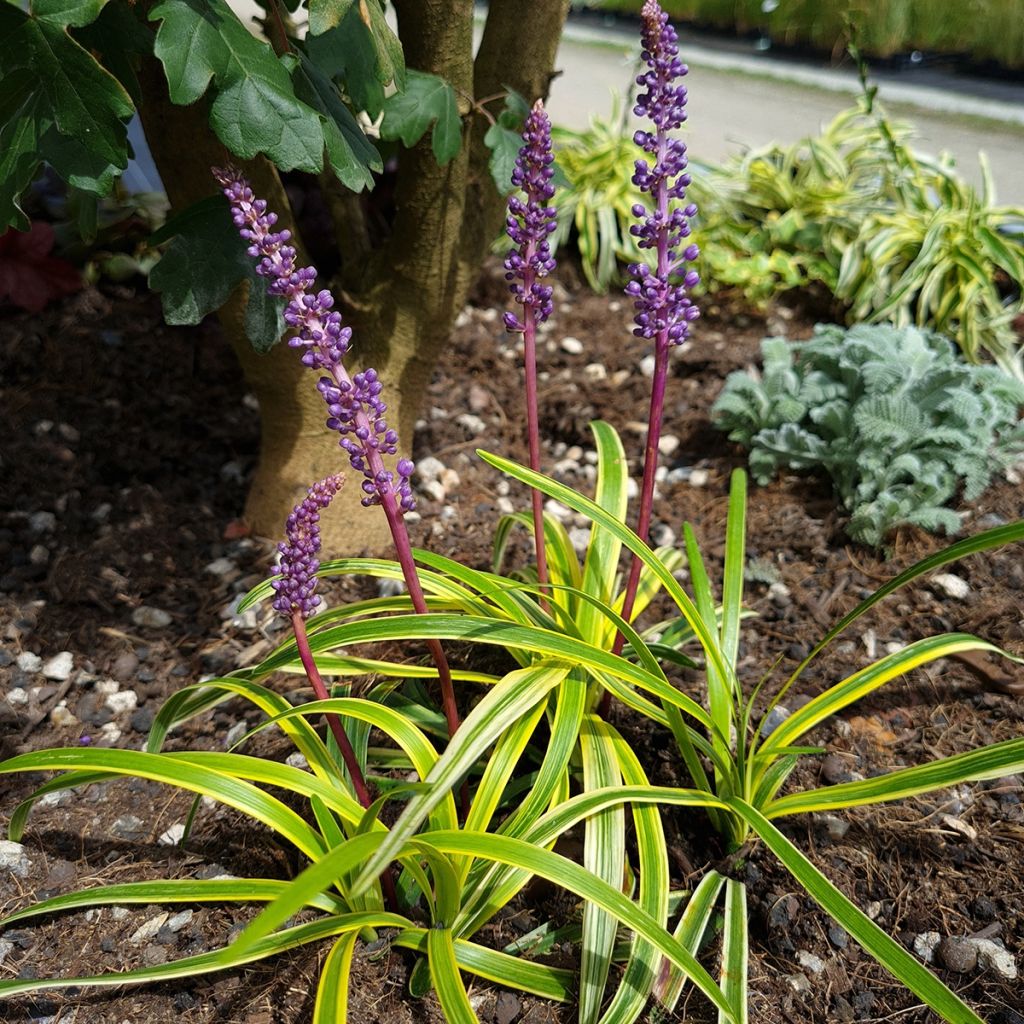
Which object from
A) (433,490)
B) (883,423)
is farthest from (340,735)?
(883,423)

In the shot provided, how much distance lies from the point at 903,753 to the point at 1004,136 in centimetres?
497

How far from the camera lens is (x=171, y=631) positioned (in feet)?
7.32

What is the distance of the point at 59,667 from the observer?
212 cm

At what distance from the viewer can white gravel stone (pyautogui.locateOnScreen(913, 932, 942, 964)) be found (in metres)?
1.58

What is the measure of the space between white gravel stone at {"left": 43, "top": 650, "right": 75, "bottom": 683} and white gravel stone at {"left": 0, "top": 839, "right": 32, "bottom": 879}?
46 centimetres

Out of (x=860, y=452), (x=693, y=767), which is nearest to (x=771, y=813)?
(x=693, y=767)

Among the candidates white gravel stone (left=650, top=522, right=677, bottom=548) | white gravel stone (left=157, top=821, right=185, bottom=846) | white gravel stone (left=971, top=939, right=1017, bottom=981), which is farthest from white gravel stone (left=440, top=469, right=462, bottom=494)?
white gravel stone (left=971, top=939, right=1017, bottom=981)

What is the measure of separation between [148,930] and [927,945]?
1.34 metres

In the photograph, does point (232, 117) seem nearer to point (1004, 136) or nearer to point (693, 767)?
point (693, 767)

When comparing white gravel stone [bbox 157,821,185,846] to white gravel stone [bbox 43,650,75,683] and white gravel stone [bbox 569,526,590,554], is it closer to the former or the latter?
white gravel stone [bbox 43,650,75,683]

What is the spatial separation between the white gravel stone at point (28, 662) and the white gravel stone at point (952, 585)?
220 cm

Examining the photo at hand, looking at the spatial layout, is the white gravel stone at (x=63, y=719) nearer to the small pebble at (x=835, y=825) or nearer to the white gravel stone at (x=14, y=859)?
the white gravel stone at (x=14, y=859)

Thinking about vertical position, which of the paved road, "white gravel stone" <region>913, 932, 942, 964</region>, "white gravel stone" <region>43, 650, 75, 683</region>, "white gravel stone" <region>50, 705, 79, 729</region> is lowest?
"white gravel stone" <region>50, 705, 79, 729</region>

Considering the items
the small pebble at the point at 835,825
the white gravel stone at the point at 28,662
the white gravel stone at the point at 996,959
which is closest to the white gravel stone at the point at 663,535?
the small pebble at the point at 835,825
